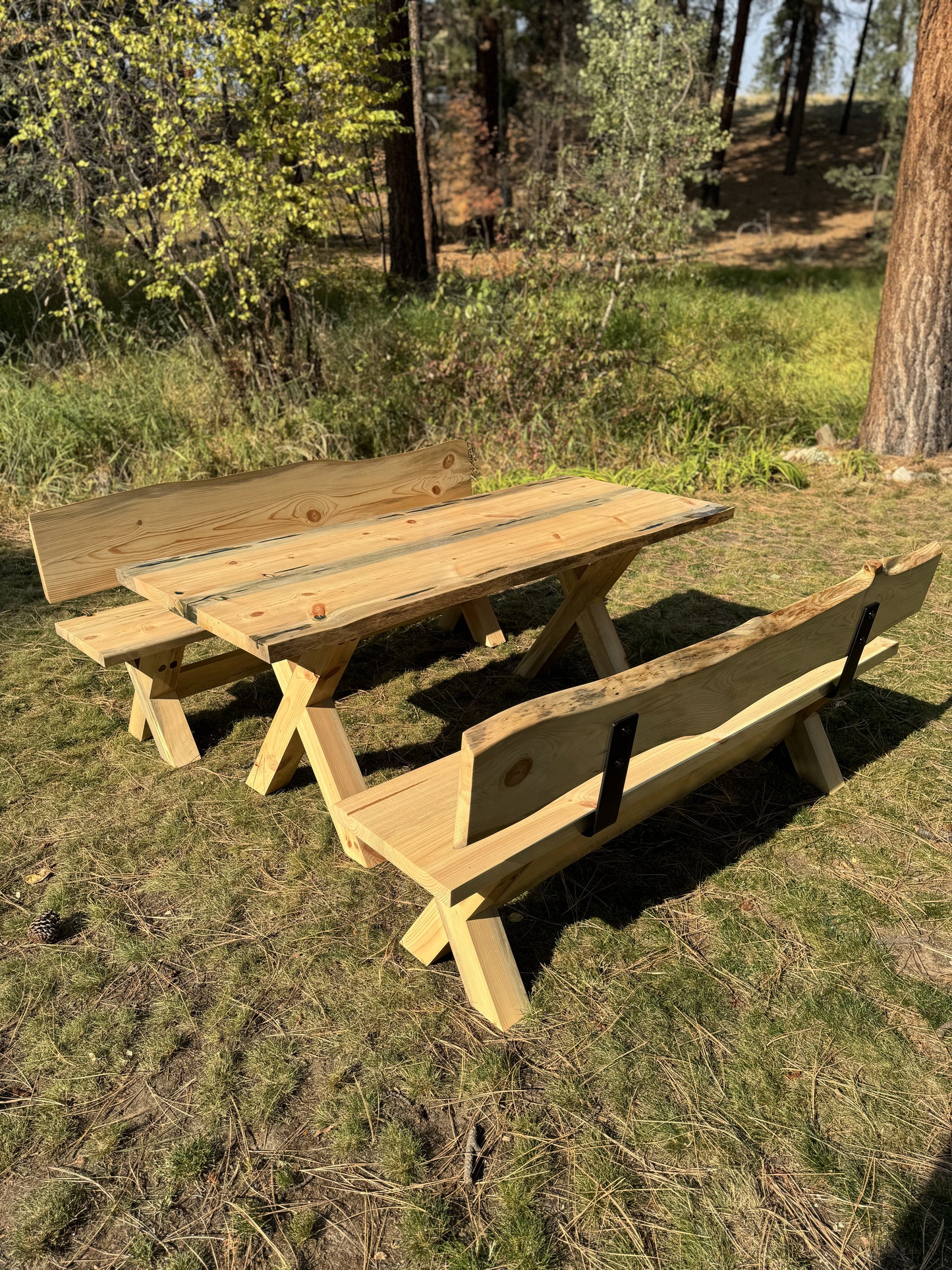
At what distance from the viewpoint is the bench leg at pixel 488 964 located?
2000 millimetres

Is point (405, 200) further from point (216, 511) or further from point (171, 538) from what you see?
point (171, 538)

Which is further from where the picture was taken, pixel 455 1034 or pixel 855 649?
pixel 855 649

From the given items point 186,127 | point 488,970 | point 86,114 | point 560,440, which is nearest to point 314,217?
point 186,127

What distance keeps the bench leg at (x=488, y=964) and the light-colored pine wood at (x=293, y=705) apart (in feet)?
2.51

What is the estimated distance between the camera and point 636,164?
778 centimetres

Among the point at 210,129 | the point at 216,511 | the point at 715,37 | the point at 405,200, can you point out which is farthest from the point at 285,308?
the point at 715,37

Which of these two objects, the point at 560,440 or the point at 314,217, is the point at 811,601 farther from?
the point at 314,217

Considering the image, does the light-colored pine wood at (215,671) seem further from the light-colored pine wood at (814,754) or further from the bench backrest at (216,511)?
the light-colored pine wood at (814,754)

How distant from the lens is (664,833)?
Answer: 2.84m

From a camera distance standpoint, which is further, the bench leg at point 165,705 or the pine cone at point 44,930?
the bench leg at point 165,705

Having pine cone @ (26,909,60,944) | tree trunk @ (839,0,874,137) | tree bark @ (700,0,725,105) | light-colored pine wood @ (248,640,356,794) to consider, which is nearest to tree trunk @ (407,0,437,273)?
light-colored pine wood @ (248,640,356,794)

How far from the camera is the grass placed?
5.46 feet

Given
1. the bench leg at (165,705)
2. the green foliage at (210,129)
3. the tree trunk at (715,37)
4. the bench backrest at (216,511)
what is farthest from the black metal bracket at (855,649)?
the tree trunk at (715,37)

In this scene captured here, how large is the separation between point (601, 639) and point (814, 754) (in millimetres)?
989
